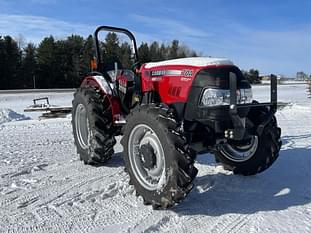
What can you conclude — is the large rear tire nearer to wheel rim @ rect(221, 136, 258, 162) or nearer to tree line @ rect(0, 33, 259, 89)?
wheel rim @ rect(221, 136, 258, 162)

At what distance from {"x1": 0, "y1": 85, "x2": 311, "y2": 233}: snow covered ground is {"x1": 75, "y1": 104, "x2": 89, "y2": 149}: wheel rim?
368mm

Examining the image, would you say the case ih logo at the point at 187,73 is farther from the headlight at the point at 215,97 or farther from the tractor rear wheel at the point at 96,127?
the tractor rear wheel at the point at 96,127

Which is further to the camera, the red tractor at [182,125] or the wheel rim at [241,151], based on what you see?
the wheel rim at [241,151]

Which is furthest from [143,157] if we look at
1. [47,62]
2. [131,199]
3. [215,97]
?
[47,62]

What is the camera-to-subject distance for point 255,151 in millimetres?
4801

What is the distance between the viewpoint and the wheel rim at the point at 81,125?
6207 millimetres

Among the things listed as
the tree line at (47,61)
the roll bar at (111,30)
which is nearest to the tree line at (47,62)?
the tree line at (47,61)

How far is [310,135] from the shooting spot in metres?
8.13

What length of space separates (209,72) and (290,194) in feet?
5.74

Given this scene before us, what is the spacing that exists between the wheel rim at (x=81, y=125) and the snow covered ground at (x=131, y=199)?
0.37 metres

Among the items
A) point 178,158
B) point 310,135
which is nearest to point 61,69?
point 310,135

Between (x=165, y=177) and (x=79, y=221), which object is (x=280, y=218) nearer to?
(x=165, y=177)

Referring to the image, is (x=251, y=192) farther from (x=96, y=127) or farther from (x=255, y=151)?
(x=96, y=127)

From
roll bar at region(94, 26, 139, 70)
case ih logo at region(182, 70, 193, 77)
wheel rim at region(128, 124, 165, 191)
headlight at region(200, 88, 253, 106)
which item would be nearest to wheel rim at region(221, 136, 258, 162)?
headlight at region(200, 88, 253, 106)
